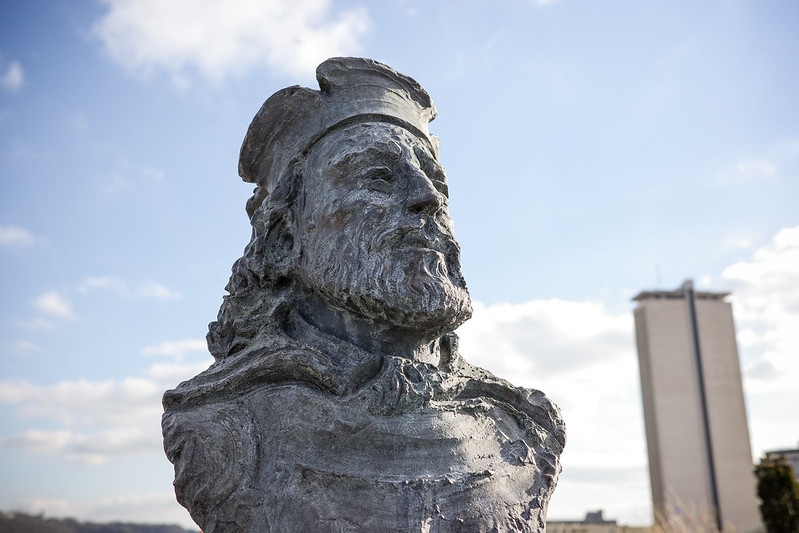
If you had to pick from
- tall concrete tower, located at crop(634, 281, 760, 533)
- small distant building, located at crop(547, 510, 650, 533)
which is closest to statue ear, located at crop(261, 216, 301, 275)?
small distant building, located at crop(547, 510, 650, 533)

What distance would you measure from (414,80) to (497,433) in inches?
63.3

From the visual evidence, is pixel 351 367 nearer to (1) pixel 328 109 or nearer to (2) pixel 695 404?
(1) pixel 328 109

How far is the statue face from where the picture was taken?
108 inches

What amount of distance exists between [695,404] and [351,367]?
21876 millimetres

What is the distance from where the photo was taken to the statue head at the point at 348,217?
9.11 ft

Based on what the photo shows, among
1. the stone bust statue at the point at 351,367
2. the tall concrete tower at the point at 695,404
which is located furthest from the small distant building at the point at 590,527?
the tall concrete tower at the point at 695,404

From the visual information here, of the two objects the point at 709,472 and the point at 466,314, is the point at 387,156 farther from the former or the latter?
the point at 709,472

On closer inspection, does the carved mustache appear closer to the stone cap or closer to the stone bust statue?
the stone bust statue

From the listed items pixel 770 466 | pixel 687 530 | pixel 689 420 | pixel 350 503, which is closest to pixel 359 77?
pixel 350 503

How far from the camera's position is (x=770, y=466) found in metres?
11.2

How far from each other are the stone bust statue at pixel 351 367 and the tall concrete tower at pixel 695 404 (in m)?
20.3

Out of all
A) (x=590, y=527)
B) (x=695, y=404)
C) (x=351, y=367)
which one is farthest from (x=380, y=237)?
(x=695, y=404)

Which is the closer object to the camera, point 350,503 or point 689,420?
point 350,503

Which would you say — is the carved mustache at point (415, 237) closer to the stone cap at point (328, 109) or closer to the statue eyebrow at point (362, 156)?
the statue eyebrow at point (362, 156)
